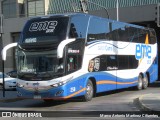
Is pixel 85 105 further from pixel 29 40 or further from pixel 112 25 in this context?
pixel 112 25

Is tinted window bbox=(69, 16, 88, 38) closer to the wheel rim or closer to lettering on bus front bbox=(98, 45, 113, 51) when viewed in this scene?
lettering on bus front bbox=(98, 45, 113, 51)

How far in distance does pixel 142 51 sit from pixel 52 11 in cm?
2535

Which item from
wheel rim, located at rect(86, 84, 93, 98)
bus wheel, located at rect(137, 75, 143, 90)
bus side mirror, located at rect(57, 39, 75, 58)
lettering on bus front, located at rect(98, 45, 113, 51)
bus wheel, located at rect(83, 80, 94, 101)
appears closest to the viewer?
bus side mirror, located at rect(57, 39, 75, 58)

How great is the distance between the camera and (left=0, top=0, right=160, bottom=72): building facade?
39.1 meters

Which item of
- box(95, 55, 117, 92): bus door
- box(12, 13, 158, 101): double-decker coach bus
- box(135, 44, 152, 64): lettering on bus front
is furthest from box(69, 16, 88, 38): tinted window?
box(135, 44, 152, 64): lettering on bus front

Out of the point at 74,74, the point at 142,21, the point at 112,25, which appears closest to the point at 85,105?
the point at 74,74

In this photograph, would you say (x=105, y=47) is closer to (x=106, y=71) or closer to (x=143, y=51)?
(x=106, y=71)

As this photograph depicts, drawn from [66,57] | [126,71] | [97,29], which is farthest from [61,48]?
[126,71]

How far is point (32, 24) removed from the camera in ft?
54.7

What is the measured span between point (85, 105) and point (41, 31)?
3.62 metres

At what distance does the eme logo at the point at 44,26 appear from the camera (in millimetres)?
16073

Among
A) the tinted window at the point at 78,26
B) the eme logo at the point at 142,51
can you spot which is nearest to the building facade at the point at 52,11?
the eme logo at the point at 142,51

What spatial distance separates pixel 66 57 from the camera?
51.3 ft

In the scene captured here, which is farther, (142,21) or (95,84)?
(142,21)
